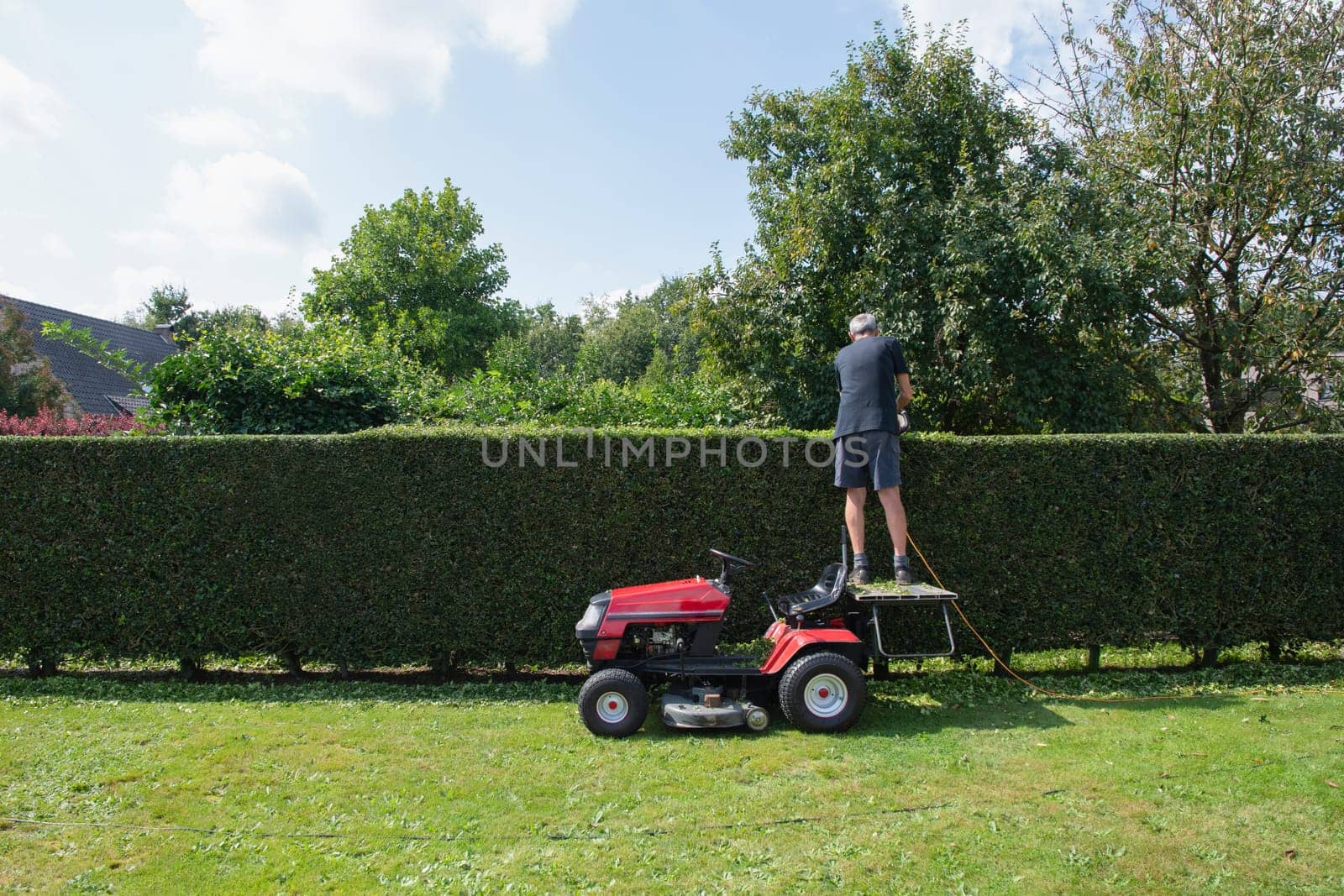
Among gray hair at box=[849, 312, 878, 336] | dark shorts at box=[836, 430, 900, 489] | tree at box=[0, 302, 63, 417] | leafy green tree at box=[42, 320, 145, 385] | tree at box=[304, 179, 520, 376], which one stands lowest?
dark shorts at box=[836, 430, 900, 489]

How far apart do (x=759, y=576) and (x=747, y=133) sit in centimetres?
822

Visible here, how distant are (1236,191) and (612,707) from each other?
412 inches

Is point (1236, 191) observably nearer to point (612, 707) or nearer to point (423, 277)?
point (612, 707)

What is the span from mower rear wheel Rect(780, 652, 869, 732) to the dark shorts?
1419 mm

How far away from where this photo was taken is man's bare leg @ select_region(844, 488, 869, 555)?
5891 millimetres

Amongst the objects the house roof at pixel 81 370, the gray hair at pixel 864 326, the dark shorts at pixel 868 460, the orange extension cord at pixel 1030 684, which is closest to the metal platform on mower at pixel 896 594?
the orange extension cord at pixel 1030 684

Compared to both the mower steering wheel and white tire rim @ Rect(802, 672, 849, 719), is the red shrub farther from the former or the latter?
white tire rim @ Rect(802, 672, 849, 719)

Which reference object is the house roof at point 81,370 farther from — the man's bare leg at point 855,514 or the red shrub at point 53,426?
the man's bare leg at point 855,514

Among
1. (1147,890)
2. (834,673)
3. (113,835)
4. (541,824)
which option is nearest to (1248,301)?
(834,673)

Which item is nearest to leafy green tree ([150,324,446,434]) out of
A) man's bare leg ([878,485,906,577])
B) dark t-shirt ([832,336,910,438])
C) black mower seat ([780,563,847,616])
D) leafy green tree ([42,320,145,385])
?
leafy green tree ([42,320,145,385])

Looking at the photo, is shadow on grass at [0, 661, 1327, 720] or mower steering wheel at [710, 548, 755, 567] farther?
shadow on grass at [0, 661, 1327, 720]

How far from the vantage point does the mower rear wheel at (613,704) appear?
5012 millimetres

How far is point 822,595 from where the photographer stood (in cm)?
545

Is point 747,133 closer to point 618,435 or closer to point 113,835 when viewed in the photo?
point 618,435
